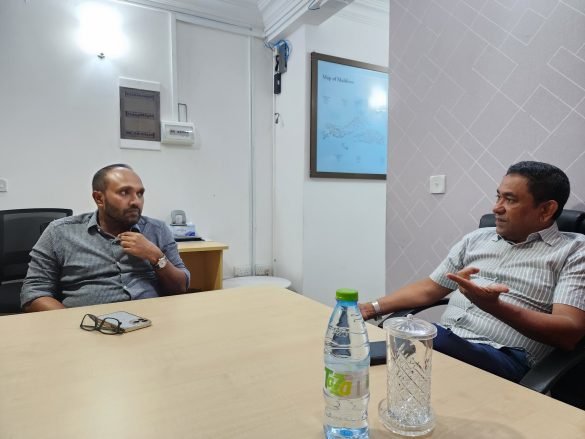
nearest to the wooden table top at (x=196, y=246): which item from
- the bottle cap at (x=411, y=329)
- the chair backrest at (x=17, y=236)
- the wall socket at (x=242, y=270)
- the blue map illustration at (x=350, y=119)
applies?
the wall socket at (x=242, y=270)

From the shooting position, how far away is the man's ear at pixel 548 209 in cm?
136

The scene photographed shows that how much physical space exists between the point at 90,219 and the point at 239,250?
190 centimetres

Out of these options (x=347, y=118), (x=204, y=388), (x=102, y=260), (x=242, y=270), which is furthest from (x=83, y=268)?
(x=347, y=118)

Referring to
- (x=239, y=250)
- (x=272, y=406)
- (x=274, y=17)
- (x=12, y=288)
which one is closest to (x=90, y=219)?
(x=12, y=288)

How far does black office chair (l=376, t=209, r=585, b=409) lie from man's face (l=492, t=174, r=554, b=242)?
0.09 m

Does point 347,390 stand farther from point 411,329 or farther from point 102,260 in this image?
point 102,260

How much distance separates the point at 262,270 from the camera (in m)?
3.59

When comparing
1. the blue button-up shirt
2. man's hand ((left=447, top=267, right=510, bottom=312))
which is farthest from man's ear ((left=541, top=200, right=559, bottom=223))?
the blue button-up shirt

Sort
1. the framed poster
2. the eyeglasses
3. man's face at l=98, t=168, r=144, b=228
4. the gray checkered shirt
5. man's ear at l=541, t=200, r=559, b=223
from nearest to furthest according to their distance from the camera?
the eyeglasses, the gray checkered shirt, man's ear at l=541, t=200, r=559, b=223, man's face at l=98, t=168, r=144, b=228, the framed poster

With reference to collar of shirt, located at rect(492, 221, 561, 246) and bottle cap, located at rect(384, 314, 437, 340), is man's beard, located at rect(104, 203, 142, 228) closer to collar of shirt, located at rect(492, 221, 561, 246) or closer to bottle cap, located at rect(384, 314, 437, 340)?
bottle cap, located at rect(384, 314, 437, 340)

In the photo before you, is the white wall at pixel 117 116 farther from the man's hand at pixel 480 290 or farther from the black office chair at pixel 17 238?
the man's hand at pixel 480 290

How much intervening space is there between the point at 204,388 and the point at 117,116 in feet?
8.94

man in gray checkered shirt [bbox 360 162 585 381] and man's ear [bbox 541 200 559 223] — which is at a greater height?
man's ear [bbox 541 200 559 223]

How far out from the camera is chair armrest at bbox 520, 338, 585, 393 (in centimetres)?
92
